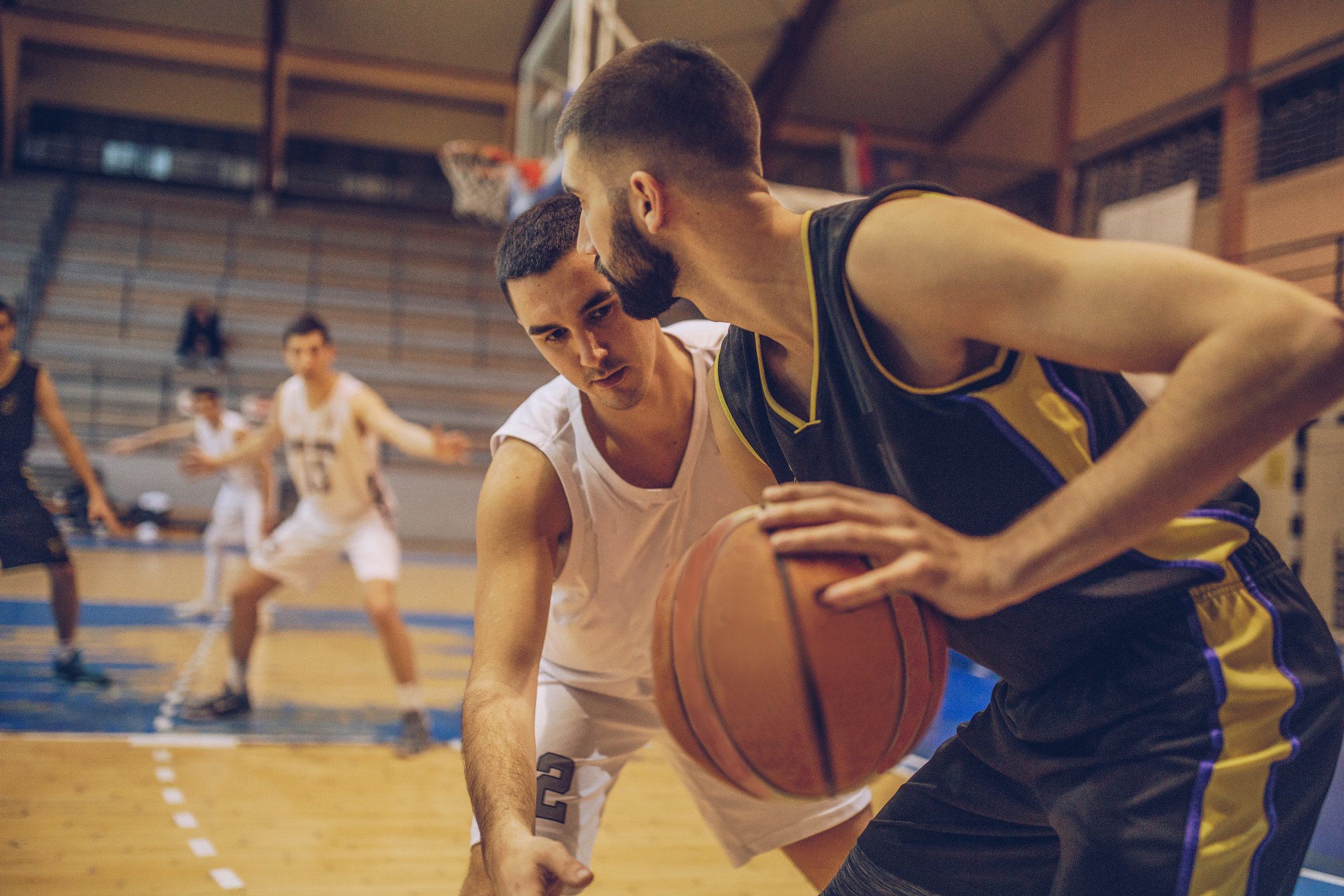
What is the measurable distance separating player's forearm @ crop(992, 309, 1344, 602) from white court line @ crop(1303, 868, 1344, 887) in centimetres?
297

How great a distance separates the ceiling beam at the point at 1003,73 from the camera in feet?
51.1

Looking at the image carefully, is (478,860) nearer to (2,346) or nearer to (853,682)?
(853,682)

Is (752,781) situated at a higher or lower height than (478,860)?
higher

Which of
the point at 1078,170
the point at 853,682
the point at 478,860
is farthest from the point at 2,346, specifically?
the point at 1078,170

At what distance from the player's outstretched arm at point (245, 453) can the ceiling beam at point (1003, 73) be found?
45.8 feet

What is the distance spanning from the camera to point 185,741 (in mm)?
4891

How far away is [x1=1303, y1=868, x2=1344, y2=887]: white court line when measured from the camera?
3.33 m

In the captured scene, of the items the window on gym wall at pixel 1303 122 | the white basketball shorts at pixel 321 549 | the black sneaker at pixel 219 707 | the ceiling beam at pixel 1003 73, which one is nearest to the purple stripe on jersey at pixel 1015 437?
the white basketball shorts at pixel 321 549

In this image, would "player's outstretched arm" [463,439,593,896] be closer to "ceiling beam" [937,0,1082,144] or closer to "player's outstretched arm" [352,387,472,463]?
"player's outstretched arm" [352,387,472,463]

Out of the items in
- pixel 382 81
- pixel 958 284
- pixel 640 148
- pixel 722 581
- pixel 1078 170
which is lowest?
pixel 722 581

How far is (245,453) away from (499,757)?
16.5ft

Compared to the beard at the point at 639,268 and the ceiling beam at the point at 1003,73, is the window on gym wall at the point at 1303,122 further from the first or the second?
the beard at the point at 639,268

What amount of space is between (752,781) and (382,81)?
54.8ft

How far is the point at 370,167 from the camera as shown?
17.5 m
